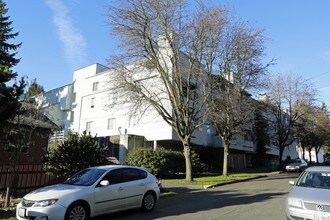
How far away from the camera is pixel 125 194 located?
32.6 ft

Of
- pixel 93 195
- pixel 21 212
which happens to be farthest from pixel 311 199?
pixel 21 212

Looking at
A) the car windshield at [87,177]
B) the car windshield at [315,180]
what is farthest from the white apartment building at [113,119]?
the car windshield at [315,180]

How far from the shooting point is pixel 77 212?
8.60m

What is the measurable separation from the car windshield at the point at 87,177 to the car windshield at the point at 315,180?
588 cm

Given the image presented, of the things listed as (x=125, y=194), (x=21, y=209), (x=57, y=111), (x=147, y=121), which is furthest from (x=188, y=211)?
(x=57, y=111)

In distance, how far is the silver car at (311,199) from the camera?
7312 mm

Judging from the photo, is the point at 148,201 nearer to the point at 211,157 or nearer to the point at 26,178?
the point at 26,178

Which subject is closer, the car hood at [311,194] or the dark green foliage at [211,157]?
the car hood at [311,194]

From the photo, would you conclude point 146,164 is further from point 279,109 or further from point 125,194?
point 279,109

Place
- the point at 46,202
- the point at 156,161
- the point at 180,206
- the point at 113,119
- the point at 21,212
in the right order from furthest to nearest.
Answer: the point at 113,119, the point at 156,161, the point at 180,206, the point at 21,212, the point at 46,202

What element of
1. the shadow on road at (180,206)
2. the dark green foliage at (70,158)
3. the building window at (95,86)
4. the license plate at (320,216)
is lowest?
the shadow on road at (180,206)

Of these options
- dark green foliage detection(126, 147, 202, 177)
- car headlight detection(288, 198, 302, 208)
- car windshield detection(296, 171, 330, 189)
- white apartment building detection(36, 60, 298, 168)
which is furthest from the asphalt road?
white apartment building detection(36, 60, 298, 168)

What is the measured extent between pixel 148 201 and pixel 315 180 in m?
5.20

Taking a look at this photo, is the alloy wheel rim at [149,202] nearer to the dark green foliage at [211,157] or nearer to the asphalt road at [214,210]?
the asphalt road at [214,210]
